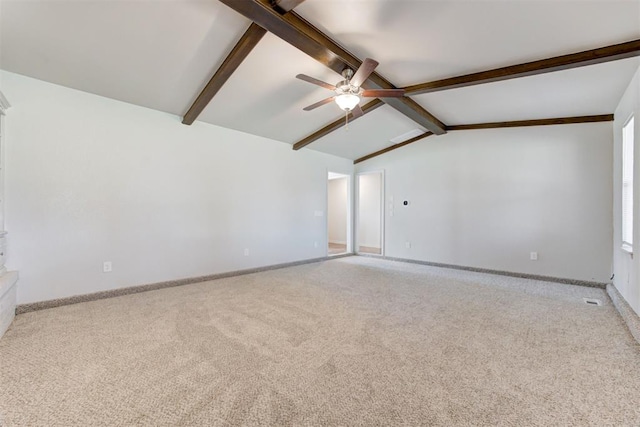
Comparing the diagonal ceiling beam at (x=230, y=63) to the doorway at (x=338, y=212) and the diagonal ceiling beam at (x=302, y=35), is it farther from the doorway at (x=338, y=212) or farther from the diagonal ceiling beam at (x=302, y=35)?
the doorway at (x=338, y=212)

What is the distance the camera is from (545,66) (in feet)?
8.99

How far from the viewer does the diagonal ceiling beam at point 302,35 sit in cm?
206

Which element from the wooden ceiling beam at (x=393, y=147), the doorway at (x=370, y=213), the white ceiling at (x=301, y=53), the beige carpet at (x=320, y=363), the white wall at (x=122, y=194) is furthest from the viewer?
the doorway at (x=370, y=213)

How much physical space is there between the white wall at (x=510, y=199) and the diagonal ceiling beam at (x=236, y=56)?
4.19 meters

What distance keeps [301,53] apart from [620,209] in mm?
4430

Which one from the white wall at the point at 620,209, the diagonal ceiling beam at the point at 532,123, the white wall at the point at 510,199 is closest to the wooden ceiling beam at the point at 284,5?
the white wall at the point at 620,209

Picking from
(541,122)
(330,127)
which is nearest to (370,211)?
(330,127)

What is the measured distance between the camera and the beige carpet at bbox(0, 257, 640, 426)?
1.45 metres

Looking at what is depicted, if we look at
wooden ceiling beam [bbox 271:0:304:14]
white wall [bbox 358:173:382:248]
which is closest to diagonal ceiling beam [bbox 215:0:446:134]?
wooden ceiling beam [bbox 271:0:304:14]

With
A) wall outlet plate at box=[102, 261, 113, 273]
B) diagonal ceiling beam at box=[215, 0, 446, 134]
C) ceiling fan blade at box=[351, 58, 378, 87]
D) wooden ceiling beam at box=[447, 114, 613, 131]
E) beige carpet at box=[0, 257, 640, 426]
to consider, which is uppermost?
diagonal ceiling beam at box=[215, 0, 446, 134]

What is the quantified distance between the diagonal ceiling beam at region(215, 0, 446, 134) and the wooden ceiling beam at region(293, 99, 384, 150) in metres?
0.58

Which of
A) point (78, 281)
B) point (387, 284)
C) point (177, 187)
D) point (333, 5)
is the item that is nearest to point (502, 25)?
point (333, 5)

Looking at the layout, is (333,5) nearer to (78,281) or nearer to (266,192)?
(266,192)

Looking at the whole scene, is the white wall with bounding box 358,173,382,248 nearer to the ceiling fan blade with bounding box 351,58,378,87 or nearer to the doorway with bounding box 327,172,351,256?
the doorway with bounding box 327,172,351,256
